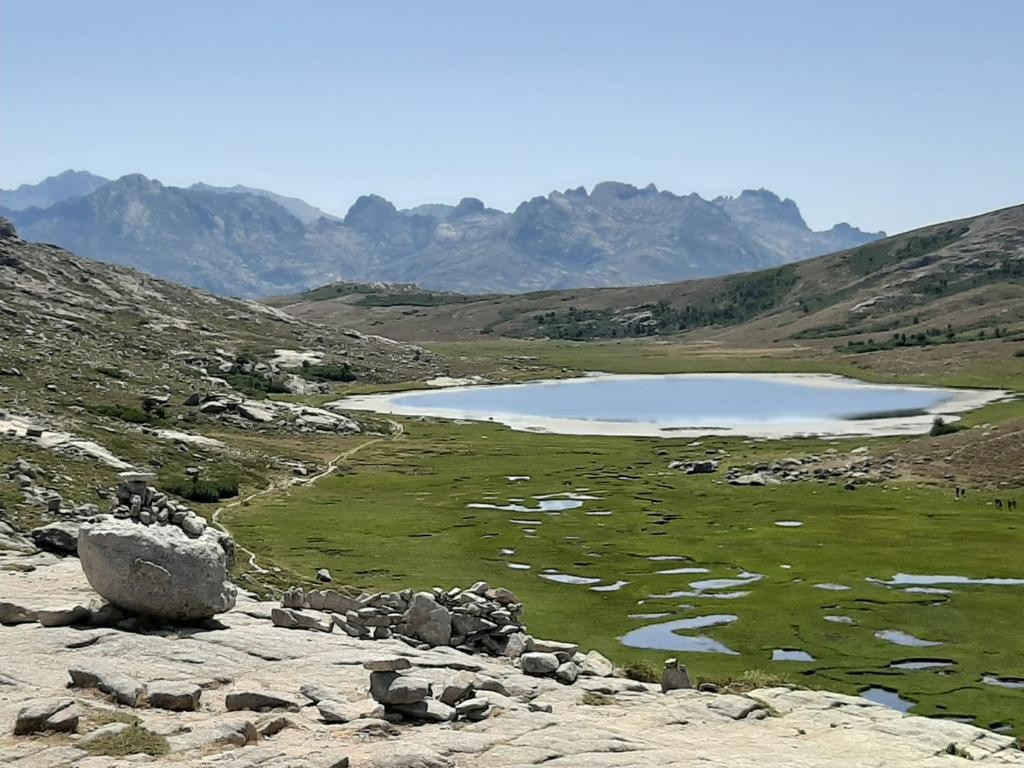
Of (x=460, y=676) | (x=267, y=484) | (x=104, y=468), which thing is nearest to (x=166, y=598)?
(x=460, y=676)

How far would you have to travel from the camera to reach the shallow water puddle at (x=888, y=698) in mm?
44028

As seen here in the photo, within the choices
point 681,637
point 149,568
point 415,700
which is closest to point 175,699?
point 415,700

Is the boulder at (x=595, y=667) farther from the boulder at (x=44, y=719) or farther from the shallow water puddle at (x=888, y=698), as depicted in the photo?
the boulder at (x=44, y=719)

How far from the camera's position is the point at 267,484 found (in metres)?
108

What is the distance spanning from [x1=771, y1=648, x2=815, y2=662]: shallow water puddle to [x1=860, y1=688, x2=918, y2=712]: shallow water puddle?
5101mm

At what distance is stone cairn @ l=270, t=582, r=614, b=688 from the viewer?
126 feet

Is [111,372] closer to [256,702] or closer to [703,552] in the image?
[703,552]

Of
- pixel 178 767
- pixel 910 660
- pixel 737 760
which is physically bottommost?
pixel 910 660

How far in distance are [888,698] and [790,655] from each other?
7.39 m

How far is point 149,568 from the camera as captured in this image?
35500 mm

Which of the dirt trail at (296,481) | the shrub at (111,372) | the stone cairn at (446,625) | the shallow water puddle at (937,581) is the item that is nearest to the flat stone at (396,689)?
the stone cairn at (446,625)

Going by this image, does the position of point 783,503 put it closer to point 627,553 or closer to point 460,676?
point 627,553

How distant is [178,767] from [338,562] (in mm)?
49770

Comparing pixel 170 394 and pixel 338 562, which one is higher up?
pixel 170 394
